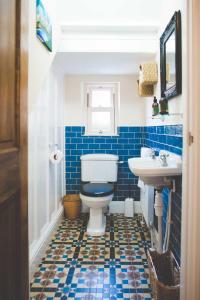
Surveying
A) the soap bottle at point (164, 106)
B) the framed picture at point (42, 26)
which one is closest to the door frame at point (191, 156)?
the soap bottle at point (164, 106)

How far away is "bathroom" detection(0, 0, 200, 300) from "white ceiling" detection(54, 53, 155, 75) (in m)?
0.01

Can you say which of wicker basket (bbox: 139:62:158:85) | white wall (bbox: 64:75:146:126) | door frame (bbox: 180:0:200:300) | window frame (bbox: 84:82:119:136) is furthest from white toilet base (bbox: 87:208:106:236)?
door frame (bbox: 180:0:200:300)

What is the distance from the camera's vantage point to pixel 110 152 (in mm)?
3424

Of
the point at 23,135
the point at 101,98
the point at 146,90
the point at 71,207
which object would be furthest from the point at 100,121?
the point at 23,135

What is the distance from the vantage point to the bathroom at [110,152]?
4.07 feet

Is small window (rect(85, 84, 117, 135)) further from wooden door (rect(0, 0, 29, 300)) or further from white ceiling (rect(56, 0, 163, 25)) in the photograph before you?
wooden door (rect(0, 0, 29, 300))

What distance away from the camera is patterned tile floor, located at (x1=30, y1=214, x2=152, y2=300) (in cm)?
174

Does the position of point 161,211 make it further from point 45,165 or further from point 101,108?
point 101,108

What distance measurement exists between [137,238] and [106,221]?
60cm

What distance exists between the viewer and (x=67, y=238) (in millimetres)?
2670

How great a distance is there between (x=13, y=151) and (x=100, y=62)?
2.20 m

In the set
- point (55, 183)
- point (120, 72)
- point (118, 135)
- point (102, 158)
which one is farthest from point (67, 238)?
point (120, 72)

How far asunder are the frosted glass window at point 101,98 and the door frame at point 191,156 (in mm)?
2332

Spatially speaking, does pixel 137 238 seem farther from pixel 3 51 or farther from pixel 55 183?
pixel 3 51
